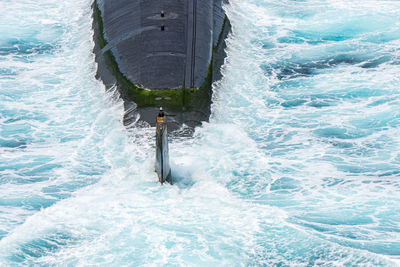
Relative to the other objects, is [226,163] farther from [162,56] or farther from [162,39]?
[162,39]

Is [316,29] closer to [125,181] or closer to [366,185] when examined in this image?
[366,185]

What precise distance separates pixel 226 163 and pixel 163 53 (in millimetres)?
6505

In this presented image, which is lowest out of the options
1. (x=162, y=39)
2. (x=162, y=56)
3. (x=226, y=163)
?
(x=226, y=163)

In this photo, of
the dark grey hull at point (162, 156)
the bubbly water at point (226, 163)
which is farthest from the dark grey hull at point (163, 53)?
the dark grey hull at point (162, 156)

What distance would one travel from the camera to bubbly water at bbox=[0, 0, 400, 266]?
15.8 m

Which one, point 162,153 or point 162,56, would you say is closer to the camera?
point 162,153

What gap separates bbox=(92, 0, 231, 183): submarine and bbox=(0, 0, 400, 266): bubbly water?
0.63m

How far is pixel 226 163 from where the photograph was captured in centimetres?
1983

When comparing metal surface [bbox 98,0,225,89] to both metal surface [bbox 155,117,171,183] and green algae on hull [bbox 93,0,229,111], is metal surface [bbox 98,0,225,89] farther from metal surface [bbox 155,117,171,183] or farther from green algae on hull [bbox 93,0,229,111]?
metal surface [bbox 155,117,171,183]

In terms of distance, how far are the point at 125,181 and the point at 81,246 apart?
342cm

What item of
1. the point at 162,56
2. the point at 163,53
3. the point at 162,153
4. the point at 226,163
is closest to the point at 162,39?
the point at 163,53

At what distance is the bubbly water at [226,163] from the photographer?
15.8 metres

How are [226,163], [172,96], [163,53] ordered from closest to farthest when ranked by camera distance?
[226,163]
[172,96]
[163,53]

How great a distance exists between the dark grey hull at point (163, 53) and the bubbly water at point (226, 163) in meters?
0.73
